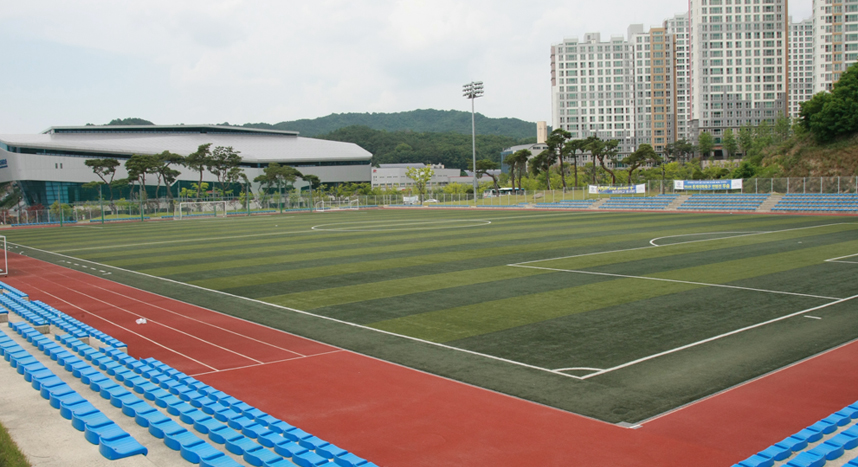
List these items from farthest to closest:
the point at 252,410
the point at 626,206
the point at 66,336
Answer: the point at 626,206, the point at 66,336, the point at 252,410

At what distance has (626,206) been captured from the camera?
6112 cm

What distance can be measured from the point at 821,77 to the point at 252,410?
19309cm

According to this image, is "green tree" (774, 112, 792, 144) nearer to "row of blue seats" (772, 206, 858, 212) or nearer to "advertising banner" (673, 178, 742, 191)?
"advertising banner" (673, 178, 742, 191)

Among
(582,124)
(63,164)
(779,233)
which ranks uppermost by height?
(582,124)

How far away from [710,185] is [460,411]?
58.3 m

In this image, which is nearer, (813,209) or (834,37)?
(813,209)

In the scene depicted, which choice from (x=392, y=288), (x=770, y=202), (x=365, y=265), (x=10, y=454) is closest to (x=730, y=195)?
(x=770, y=202)

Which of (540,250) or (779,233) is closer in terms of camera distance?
(540,250)

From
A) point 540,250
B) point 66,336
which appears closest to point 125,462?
point 66,336

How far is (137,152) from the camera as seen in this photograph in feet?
365

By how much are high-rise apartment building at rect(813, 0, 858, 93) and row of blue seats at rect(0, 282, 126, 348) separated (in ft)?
592

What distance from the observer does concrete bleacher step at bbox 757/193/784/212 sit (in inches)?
1948

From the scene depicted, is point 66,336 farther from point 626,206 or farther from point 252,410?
point 626,206

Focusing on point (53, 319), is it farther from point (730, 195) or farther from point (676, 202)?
point (730, 195)
